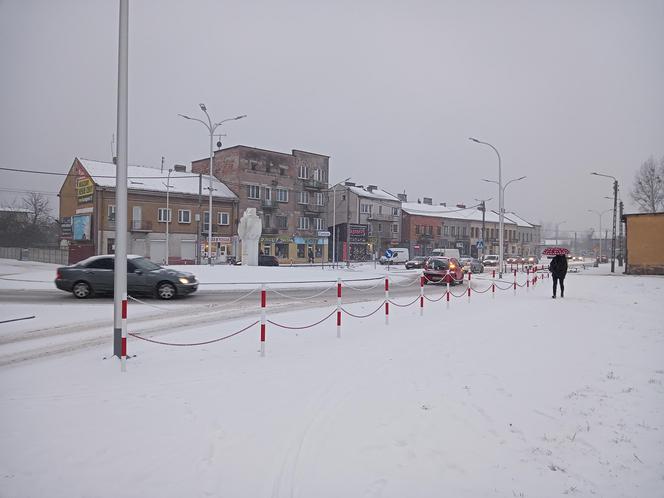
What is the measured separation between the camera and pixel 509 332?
10.5m

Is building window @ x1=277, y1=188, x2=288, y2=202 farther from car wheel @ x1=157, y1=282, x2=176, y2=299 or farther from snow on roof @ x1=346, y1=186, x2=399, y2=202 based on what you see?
car wheel @ x1=157, y1=282, x2=176, y2=299

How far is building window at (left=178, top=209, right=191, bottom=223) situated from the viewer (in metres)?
48.6

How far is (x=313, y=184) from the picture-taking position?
6088 cm

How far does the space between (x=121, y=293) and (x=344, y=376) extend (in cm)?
392

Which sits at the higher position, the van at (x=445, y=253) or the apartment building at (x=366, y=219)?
the apartment building at (x=366, y=219)

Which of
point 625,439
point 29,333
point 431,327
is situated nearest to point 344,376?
point 625,439

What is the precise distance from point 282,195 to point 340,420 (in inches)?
2110

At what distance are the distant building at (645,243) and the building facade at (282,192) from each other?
29735 mm

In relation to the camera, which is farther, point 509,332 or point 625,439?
point 509,332

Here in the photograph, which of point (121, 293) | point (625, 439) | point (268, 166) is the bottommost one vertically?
point (625, 439)

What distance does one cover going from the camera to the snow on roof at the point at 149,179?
45.2 meters

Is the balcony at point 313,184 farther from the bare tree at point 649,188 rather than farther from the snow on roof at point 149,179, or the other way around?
the bare tree at point 649,188

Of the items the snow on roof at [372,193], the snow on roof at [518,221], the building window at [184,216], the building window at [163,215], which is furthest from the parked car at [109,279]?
the snow on roof at [518,221]

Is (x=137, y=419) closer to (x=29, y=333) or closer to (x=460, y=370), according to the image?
(x=460, y=370)
